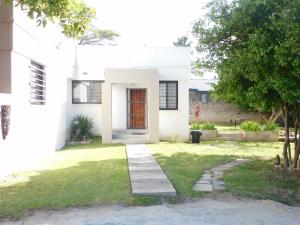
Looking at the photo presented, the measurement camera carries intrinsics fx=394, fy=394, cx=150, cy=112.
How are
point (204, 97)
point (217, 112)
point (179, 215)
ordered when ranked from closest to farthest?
point (179, 215)
point (217, 112)
point (204, 97)

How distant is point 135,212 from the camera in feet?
21.4

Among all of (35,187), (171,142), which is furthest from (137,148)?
(35,187)

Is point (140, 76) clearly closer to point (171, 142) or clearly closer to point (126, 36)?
point (171, 142)

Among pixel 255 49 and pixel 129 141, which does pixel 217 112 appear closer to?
pixel 129 141

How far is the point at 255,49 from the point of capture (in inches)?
328

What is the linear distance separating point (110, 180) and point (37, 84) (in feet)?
16.2

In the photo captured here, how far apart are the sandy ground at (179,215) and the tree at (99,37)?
34072 millimetres

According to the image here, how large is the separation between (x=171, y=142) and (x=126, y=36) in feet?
84.7

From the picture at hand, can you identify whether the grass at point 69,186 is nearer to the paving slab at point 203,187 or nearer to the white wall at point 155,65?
the paving slab at point 203,187

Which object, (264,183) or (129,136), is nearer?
(264,183)

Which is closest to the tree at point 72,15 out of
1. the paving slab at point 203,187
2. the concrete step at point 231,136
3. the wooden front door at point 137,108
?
the paving slab at point 203,187

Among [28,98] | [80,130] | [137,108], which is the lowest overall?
[80,130]

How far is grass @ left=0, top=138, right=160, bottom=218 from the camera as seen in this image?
7.00 m

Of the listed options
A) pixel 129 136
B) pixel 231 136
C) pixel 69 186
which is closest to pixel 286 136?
pixel 69 186
